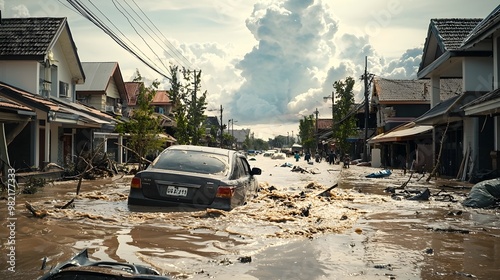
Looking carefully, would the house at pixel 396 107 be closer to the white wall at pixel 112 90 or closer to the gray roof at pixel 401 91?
the gray roof at pixel 401 91

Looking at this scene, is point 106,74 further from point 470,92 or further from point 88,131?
point 470,92

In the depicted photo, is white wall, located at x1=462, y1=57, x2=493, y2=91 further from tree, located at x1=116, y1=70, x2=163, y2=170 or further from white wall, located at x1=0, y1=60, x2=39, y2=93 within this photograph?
white wall, located at x1=0, y1=60, x2=39, y2=93

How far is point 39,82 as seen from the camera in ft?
71.2

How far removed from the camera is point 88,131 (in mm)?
26625

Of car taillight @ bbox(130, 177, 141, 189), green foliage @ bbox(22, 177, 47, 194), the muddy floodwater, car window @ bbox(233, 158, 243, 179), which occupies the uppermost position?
car window @ bbox(233, 158, 243, 179)

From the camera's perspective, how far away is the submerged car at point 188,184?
25.9 feet

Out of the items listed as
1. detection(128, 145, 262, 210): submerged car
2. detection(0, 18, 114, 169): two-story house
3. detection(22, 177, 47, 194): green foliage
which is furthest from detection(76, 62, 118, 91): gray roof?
detection(128, 145, 262, 210): submerged car

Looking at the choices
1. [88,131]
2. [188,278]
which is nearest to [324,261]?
[188,278]

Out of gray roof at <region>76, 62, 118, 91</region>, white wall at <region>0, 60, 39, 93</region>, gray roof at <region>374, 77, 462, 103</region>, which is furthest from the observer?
gray roof at <region>374, 77, 462, 103</region>

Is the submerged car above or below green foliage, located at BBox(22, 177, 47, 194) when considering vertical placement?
above

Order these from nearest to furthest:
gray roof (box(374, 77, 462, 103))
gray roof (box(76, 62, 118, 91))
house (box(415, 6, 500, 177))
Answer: house (box(415, 6, 500, 177)) < gray roof (box(76, 62, 118, 91)) < gray roof (box(374, 77, 462, 103))

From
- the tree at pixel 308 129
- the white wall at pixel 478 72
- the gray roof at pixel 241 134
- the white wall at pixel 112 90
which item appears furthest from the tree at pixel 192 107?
the gray roof at pixel 241 134

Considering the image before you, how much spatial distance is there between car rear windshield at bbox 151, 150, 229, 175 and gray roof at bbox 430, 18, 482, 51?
15516 mm

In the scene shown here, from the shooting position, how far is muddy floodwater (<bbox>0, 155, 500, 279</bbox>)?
5031 mm
